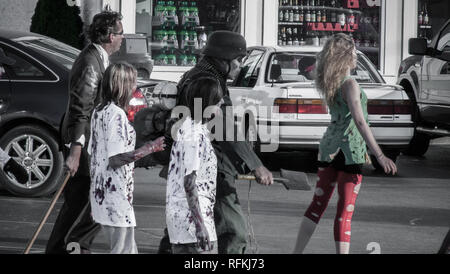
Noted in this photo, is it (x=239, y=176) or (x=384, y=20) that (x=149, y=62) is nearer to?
(x=384, y=20)

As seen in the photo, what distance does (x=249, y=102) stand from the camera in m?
12.9

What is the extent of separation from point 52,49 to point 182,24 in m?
11.2

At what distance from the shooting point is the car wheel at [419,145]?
1489cm

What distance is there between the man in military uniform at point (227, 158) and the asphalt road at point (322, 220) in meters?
0.24

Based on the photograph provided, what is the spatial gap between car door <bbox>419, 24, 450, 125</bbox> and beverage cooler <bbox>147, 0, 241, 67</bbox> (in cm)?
804

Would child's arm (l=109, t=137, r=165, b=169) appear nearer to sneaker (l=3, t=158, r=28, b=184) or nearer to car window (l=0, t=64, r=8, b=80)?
sneaker (l=3, t=158, r=28, b=184)

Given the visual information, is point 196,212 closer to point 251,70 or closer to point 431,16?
point 251,70

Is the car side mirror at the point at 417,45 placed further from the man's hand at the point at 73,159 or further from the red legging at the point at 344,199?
the man's hand at the point at 73,159

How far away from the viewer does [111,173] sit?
6.01 metres

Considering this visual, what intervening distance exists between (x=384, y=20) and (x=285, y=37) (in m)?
2.12

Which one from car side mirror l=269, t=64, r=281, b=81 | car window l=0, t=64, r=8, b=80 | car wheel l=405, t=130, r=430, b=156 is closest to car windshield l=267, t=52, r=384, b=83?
car side mirror l=269, t=64, r=281, b=81

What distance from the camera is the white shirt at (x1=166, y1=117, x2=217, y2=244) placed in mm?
5332

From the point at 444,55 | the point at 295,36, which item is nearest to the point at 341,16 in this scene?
the point at 295,36
